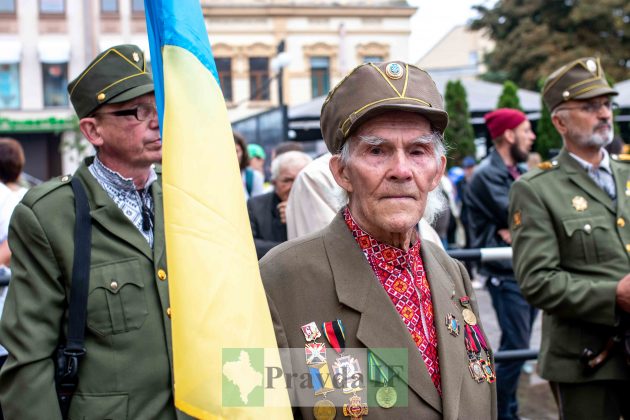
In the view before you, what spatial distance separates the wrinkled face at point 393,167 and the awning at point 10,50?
124ft

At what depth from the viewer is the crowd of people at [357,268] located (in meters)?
2.26

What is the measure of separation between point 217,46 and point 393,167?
40.0m

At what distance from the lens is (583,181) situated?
404 cm

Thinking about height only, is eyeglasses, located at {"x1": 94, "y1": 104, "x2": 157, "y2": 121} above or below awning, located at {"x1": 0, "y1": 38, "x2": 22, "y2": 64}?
below

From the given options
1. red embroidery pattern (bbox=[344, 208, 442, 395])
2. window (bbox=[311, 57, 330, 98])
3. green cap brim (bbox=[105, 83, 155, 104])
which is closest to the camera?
red embroidery pattern (bbox=[344, 208, 442, 395])

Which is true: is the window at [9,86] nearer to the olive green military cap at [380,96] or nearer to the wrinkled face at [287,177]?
the wrinkled face at [287,177]

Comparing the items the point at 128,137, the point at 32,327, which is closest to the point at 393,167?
the point at 128,137

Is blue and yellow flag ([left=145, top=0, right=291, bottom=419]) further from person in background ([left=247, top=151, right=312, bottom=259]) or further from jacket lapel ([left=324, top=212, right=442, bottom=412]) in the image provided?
person in background ([left=247, top=151, right=312, bottom=259])

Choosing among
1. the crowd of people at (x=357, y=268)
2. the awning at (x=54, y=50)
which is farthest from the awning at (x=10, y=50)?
the crowd of people at (x=357, y=268)

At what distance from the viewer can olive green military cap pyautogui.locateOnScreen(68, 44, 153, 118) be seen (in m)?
3.04

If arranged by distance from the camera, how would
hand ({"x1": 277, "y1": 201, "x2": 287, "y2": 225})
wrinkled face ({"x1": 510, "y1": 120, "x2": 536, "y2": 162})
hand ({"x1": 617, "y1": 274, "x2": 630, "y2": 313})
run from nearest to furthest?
1. hand ({"x1": 617, "y1": 274, "x2": 630, "y2": 313})
2. hand ({"x1": 277, "y1": 201, "x2": 287, "y2": 225})
3. wrinkled face ({"x1": 510, "y1": 120, "x2": 536, "y2": 162})

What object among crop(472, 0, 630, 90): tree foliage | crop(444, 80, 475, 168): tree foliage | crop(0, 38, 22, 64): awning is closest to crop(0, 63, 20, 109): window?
crop(0, 38, 22, 64): awning

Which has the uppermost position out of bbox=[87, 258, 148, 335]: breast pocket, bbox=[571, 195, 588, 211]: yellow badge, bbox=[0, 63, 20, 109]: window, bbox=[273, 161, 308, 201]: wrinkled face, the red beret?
bbox=[0, 63, 20, 109]: window

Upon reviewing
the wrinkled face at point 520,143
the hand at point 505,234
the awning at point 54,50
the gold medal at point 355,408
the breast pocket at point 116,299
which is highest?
the awning at point 54,50
